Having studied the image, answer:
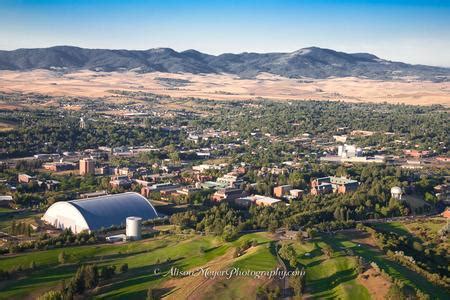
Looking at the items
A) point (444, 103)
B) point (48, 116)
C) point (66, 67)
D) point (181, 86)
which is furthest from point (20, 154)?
point (66, 67)

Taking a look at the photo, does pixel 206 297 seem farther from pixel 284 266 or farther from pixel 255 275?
pixel 284 266

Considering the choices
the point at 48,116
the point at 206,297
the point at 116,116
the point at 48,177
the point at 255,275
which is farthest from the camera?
the point at 116,116

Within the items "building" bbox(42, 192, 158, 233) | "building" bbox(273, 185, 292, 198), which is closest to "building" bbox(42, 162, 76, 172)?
"building" bbox(42, 192, 158, 233)

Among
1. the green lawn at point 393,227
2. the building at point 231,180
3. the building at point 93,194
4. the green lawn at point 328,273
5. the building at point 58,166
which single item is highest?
the green lawn at point 328,273

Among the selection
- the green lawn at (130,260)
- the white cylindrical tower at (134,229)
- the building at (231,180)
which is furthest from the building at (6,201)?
the building at (231,180)

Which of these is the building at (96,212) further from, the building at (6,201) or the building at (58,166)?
the building at (58,166)

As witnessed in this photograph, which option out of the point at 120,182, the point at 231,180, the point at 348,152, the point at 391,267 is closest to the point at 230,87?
the point at 348,152
